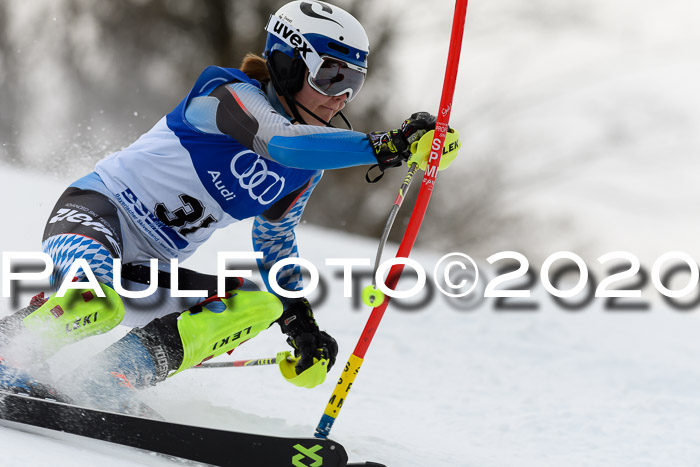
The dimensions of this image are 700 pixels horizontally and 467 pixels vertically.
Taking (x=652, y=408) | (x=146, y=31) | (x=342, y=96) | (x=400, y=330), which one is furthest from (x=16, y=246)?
(x=146, y=31)

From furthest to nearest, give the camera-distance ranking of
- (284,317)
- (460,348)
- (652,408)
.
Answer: (460,348) < (652,408) < (284,317)

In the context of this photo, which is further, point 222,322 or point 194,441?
point 222,322

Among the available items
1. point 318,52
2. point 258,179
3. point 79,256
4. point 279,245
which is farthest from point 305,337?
point 318,52

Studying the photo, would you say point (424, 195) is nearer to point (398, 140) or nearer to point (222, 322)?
point (398, 140)

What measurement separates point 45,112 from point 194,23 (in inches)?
155

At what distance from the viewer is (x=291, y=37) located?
3166 mm

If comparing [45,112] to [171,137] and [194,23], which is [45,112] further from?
[171,137]

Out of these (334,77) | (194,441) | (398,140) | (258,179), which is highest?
(334,77)

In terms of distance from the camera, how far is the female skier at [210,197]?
279 centimetres

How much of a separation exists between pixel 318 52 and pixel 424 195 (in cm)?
71

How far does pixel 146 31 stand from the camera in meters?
17.9

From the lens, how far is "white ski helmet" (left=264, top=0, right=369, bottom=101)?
10.2 ft

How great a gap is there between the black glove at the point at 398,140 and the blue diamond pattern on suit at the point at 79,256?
40.4 inches

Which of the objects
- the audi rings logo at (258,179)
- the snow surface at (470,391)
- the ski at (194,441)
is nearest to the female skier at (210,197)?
the audi rings logo at (258,179)
